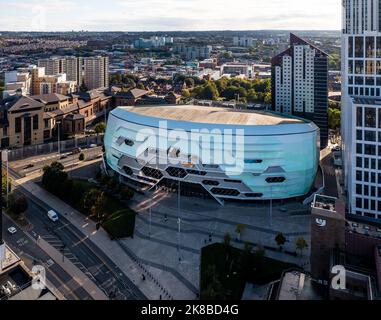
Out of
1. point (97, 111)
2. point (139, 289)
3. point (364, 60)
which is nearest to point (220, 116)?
point (364, 60)

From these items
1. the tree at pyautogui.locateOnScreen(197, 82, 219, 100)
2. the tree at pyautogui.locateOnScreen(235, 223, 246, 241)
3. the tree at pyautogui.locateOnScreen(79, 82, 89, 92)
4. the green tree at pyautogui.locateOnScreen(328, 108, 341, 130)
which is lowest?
the tree at pyautogui.locateOnScreen(235, 223, 246, 241)

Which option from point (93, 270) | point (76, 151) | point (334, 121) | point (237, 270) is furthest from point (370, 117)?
point (76, 151)

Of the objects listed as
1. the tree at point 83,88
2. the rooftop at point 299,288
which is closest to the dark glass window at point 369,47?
the rooftop at point 299,288

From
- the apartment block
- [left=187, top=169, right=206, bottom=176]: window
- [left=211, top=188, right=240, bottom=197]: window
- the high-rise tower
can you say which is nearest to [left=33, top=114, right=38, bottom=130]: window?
[left=187, top=169, right=206, bottom=176]: window

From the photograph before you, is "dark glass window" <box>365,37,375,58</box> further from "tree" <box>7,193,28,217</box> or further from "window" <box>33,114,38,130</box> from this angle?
"window" <box>33,114,38,130</box>

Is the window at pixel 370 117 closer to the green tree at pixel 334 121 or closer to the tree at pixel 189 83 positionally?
the green tree at pixel 334 121

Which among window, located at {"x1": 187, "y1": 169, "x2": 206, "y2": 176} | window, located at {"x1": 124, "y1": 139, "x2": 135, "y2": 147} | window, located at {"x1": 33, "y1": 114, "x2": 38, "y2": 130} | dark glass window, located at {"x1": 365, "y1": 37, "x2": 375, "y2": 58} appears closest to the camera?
dark glass window, located at {"x1": 365, "y1": 37, "x2": 375, "y2": 58}

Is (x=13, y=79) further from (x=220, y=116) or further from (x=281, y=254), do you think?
(x=281, y=254)
